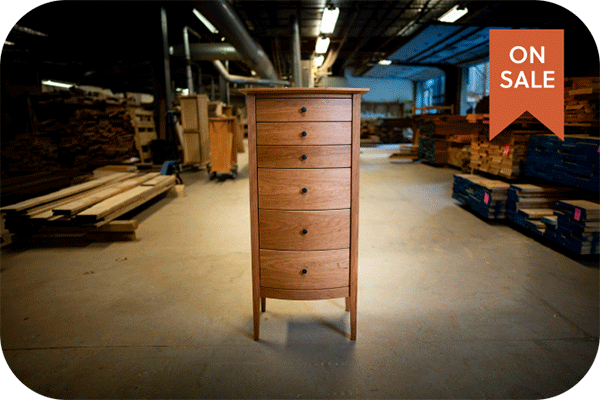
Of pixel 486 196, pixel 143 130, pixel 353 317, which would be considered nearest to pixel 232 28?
pixel 143 130

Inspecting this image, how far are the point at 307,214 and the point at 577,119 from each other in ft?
13.2

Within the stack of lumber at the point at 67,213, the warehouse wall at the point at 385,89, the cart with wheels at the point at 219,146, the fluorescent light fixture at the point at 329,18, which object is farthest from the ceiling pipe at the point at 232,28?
the warehouse wall at the point at 385,89

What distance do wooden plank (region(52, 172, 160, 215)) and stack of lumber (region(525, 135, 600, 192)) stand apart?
539cm

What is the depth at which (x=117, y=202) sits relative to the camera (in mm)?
4105

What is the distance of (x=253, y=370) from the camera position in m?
1.78

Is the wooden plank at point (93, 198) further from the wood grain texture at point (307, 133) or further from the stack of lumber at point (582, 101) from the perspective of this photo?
the stack of lumber at point (582, 101)

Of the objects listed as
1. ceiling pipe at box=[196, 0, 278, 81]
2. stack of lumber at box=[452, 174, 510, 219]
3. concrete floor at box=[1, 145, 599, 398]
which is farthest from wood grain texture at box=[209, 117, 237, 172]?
stack of lumber at box=[452, 174, 510, 219]

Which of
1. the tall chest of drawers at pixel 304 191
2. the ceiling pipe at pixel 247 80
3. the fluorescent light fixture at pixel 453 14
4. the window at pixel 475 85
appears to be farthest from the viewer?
the window at pixel 475 85

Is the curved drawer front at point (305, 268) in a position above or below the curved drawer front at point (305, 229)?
below

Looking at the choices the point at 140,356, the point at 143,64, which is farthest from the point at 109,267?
the point at 143,64

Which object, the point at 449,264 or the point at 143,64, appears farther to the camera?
the point at 143,64

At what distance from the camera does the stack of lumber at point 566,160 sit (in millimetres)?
3350

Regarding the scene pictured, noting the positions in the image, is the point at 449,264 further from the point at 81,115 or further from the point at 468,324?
the point at 81,115

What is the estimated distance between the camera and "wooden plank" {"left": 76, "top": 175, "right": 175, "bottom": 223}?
3.65 meters
